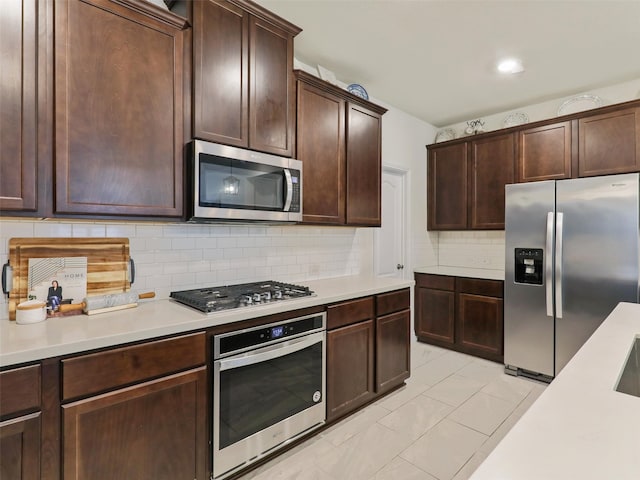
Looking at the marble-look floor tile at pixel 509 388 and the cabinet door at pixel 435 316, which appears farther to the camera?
the cabinet door at pixel 435 316

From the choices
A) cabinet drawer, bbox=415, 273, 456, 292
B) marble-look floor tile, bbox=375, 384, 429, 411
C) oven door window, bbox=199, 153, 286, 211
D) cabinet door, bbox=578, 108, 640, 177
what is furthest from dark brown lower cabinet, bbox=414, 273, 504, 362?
oven door window, bbox=199, 153, 286, 211

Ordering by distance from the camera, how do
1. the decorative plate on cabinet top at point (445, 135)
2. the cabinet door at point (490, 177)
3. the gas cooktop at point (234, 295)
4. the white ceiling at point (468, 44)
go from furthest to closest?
Answer: the decorative plate on cabinet top at point (445, 135) → the cabinet door at point (490, 177) → the white ceiling at point (468, 44) → the gas cooktop at point (234, 295)

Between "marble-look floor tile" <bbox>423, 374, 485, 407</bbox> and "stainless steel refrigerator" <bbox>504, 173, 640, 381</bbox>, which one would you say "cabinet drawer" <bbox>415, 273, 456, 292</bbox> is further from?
"marble-look floor tile" <bbox>423, 374, 485, 407</bbox>

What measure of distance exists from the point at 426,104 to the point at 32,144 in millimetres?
3551

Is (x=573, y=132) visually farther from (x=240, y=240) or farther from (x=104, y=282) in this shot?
(x=104, y=282)

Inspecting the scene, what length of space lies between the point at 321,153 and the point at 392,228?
170 centimetres

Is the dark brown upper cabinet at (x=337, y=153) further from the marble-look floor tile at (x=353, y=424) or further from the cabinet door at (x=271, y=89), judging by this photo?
the marble-look floor tile at (x=353, y=424)

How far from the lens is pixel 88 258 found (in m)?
1.81

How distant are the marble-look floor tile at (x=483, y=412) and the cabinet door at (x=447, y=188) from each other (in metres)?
1.95

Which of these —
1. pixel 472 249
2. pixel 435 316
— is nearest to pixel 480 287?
pixel 435 316

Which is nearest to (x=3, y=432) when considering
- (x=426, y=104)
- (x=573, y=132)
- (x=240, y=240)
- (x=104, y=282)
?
(x=104, y=282)

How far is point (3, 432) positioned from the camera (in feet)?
3.76

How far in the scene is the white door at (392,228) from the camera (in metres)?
3.79

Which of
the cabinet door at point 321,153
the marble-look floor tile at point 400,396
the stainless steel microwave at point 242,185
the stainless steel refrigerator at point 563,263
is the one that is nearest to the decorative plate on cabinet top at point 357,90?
the cabinet door at point 321,153
